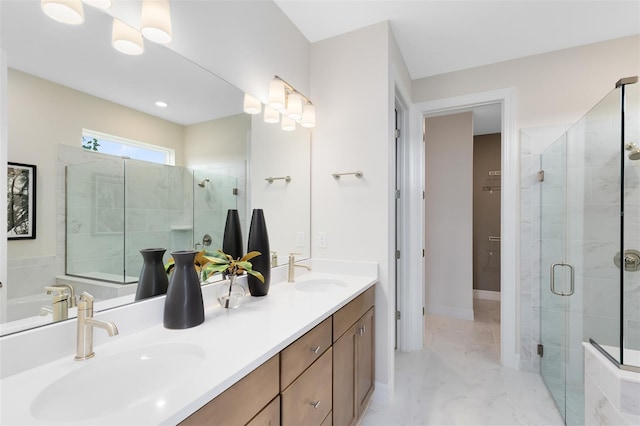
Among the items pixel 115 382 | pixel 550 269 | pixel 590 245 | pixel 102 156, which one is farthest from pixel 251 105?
pixel 550 269

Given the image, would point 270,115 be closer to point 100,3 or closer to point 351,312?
point 100,3

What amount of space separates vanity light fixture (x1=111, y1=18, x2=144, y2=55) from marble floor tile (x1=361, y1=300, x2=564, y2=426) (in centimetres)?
220

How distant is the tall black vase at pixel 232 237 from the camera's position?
4.97 ft

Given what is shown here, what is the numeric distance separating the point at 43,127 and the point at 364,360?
1816mm

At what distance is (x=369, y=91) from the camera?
2094mm

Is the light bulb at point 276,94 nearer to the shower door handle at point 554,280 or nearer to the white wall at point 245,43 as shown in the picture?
the white wall at point 245,43

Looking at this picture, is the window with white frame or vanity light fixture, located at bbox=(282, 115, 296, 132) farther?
vanity light fixture, located at bbox=(282, 115, 296, 132)

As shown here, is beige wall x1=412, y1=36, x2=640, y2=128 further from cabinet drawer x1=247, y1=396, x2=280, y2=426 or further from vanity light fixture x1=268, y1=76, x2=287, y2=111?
cabinet drawer x1=247, y1=396, x2=280, y2=426

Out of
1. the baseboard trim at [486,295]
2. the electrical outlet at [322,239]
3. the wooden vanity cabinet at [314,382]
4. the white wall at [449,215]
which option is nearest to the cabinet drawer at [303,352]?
the wooden vanity cabinet at [314,382]

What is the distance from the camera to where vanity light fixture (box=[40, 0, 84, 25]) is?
89cm

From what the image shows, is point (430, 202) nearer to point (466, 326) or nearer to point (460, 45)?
point (466, 326)

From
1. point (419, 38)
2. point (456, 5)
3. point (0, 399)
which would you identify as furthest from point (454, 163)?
point (0, 399)

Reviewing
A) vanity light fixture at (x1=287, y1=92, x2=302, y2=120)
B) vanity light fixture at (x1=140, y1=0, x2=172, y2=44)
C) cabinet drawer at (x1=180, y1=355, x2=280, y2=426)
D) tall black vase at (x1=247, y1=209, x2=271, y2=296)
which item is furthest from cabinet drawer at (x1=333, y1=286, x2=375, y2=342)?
vanity light fixture at (x1=140, y1=0, x2=172, y2=44)

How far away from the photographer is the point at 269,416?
928mm
